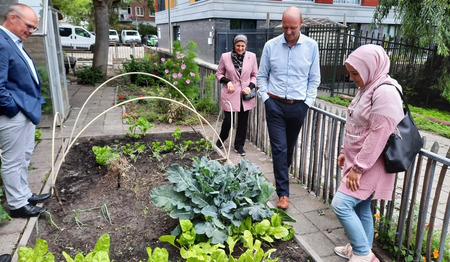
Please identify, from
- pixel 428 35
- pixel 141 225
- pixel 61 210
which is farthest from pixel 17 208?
pixel 428 35

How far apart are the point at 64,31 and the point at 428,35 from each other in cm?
2558

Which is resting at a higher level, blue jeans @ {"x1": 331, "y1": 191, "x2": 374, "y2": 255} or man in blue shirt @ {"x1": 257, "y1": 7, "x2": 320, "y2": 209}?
man in blue shirt @ {"x1": 257, "y1": 7, "x2": 320, "y2": 209}

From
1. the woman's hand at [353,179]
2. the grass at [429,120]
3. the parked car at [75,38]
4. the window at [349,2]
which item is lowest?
the grass at [429,120]

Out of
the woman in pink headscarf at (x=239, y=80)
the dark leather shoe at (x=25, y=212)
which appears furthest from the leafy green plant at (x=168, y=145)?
the dark leather shoe at (x=25, y=212)

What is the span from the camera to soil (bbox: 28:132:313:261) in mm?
2721

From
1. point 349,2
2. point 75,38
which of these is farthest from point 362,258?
point 75,38

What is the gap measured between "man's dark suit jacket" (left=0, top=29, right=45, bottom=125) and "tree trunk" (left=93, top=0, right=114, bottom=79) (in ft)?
30.6

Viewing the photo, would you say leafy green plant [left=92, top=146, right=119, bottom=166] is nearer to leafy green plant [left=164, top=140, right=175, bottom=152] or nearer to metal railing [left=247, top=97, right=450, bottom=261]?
leafy green plant [left=164, top=140, right=175, bottom=152]

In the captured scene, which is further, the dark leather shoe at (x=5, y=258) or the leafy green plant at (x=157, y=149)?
the leafy green plant at (x=157, y=149)

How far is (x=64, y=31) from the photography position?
1031 inches

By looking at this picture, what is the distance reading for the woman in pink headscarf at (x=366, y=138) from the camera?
2.07 meters

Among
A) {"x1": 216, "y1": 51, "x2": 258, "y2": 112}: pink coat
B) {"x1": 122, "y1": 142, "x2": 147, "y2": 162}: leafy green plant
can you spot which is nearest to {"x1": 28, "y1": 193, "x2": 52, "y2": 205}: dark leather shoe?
{"x1": 122, "y1": 142, "x2": 147, "y2": 162}: leafy green plant

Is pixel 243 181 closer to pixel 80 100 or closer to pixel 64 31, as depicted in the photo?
pixel 80 100

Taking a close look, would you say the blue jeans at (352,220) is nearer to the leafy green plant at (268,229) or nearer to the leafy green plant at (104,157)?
the leafy green plant at (268,229)
